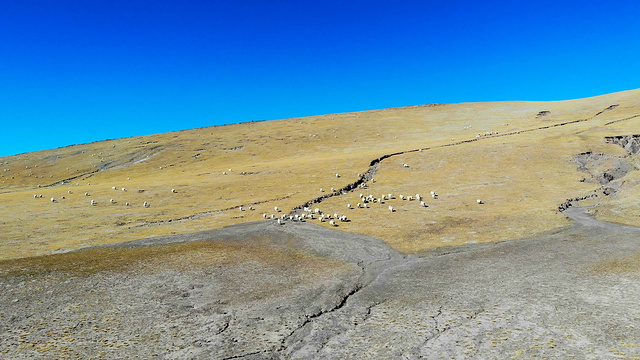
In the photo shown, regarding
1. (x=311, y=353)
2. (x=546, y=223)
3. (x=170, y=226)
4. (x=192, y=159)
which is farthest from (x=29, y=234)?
(x=192, y=159)

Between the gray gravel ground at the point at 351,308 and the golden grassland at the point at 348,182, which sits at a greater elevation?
the golden grassland at the point at 348,182

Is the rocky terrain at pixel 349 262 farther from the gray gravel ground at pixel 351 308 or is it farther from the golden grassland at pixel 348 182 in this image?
the golden grassland at pixel 348 182

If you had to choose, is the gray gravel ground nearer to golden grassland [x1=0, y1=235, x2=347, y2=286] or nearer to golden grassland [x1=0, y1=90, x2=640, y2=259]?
golden grassland [x1=0, y1=235, x2=347, y2=286]

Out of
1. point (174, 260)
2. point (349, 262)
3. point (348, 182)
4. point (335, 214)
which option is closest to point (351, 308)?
point (349, 262)

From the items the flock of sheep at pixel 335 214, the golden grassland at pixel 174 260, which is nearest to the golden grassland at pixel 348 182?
the flock of sheep at pixel 335 214

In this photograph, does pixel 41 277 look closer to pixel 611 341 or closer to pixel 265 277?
pixel 265 277

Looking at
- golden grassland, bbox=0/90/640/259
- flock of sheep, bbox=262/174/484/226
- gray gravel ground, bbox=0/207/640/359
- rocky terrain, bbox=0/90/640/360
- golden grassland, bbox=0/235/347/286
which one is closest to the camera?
gray gravel ground, bbox=0/207/640/359

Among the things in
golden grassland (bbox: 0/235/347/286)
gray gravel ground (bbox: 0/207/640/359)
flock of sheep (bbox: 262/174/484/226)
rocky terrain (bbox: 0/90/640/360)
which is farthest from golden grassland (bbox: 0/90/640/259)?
gray gravel ground (bbox: 0/207/640/359)
